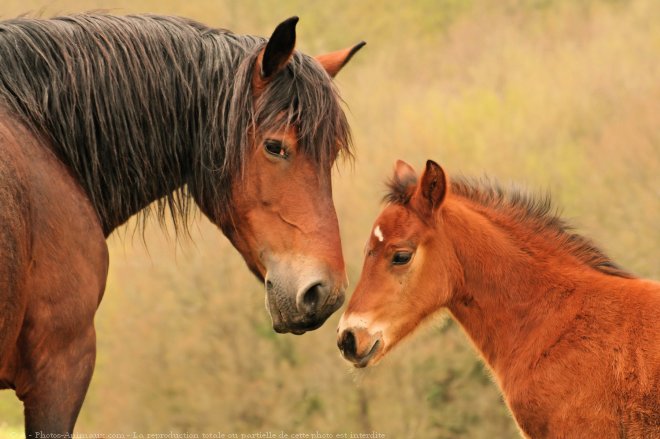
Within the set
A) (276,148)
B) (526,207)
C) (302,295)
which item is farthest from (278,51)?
(526,207)

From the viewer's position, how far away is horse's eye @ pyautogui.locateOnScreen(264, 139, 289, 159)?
3697 mm

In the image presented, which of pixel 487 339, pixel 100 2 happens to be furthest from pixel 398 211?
pixel 100 2

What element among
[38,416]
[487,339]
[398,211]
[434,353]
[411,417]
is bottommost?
[411,417]

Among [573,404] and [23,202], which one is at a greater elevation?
[23,202]

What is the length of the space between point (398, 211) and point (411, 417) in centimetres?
1526

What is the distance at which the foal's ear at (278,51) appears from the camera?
11.9 ft

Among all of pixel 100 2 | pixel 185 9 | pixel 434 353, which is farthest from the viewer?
pixel 185 9

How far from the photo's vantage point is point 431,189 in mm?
5840

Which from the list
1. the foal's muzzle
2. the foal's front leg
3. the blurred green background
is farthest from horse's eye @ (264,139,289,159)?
the blurred green background

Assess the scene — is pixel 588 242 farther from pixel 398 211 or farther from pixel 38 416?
pixel 38 416

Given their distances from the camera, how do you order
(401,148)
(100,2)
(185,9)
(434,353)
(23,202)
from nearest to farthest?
(23,202) < (434,353) < (100,2) < (401,148) < (185,9)

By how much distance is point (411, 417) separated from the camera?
806 inches

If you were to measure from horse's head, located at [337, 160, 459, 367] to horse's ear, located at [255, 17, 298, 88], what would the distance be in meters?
2.21

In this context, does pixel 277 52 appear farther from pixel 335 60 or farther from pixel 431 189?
pixel 431 189
